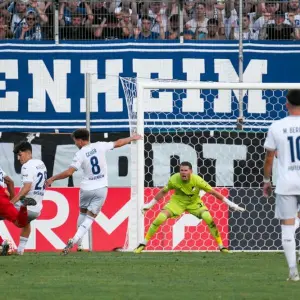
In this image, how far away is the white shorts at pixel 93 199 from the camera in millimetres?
18016

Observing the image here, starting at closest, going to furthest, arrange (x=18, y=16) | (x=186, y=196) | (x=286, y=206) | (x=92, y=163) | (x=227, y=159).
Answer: (x=286, y=206), (x=92, y=163), (x=186, y=196), (x=227, y=159), (x=18, y=16)

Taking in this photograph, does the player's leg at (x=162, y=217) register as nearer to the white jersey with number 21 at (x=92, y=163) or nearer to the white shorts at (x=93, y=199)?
the white shorts at (x=93, y=199)

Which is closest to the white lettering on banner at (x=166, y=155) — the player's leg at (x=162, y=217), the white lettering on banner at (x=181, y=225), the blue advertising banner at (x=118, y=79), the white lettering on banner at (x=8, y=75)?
the blue advertising banner at (x=118, y=79)

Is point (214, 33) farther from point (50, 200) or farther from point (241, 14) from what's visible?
point (50, 200)

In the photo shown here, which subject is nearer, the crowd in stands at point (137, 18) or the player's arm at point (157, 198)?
the player's arm at point (157, 198)

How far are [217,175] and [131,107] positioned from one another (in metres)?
1.95

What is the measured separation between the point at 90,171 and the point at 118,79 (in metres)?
3.15

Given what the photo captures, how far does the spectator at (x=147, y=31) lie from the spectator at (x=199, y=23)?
0.48m

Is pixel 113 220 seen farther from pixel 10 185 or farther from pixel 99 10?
pixel 99 10

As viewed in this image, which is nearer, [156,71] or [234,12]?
[234,12]

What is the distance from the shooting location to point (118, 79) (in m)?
20.7

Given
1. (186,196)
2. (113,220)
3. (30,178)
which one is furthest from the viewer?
(113,220)

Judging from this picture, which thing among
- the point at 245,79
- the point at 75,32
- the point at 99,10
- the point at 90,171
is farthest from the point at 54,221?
the point at 245,79

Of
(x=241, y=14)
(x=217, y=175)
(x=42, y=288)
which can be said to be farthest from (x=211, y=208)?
(x=42, y=288)
